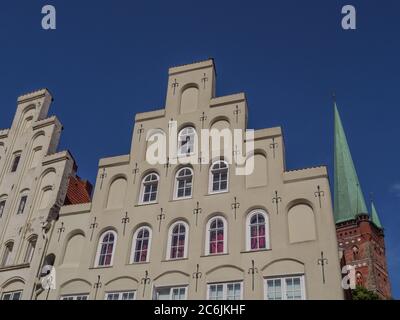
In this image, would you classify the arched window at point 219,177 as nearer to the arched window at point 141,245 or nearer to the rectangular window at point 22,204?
the arched window at point 141,245

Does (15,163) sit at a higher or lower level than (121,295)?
higher

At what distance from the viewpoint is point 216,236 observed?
18562 millimetres

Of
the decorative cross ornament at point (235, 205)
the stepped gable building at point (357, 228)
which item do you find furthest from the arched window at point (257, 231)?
the stepped gable building at point (357, 228)

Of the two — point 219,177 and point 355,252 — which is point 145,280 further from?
point 355,252

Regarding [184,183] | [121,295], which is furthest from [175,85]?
[121,295]

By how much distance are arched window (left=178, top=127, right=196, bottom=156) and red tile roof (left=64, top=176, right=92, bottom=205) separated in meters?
5.88

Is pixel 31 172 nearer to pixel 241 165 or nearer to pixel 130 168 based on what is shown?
pixel 130 168

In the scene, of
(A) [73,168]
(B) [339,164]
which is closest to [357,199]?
(B) [339,164]

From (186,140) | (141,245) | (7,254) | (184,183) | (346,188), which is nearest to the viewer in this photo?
(141,245)

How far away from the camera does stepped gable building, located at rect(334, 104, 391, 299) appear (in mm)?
79500

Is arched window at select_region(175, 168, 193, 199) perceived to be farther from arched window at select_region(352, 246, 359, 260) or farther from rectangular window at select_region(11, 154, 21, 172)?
arched window at select_region(352, 246, 359, 260)

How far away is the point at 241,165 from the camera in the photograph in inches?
790

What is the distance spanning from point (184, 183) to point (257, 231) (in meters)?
4.17

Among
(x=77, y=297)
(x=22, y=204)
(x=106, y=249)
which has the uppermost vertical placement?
(x=22, y=204)
